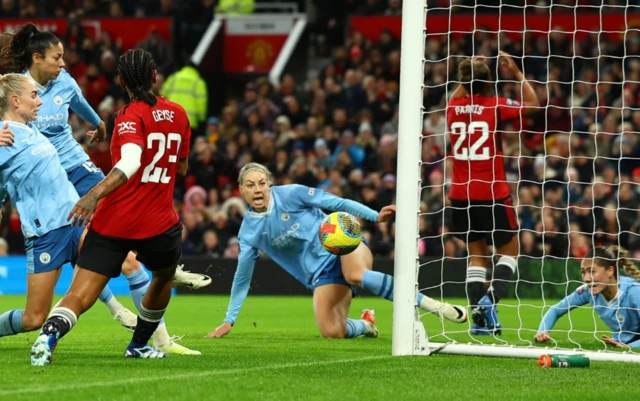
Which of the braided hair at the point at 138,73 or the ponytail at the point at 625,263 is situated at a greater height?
the braided hair at the point at 138,73

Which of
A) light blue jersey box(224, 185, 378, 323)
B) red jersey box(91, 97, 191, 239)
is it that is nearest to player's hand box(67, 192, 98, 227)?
red jersey box(91, 97, 191, 239)

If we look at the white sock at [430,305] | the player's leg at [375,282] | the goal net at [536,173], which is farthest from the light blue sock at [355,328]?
the white sock at [430,305]

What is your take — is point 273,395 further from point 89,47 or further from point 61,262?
point 89,47

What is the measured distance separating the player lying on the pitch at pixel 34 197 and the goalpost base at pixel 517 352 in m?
2.47

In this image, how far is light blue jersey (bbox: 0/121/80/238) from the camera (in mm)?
6895

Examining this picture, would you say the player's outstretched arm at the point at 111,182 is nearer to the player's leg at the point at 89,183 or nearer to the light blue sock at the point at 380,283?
the player's leg at the point at 89,183

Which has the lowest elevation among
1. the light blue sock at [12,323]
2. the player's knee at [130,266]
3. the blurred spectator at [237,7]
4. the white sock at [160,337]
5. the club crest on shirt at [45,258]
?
the white sock at [160,337]

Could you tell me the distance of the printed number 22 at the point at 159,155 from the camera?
6.36 m

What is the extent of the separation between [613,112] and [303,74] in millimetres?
7831

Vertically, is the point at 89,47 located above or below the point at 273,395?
above

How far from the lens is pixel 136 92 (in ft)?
21.0

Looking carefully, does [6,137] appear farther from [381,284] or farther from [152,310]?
[381,284]

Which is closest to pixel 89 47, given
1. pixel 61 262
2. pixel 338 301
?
pixel 338 301

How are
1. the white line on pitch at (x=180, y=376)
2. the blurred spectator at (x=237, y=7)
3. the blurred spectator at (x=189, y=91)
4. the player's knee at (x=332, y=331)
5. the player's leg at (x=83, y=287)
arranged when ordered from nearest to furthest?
the white line on pitch at (x=180, y=376) → the player's leg at (x=83, y=287) → the player's knee at (x=332, y=331) → the blurred spectator at (x=189, y=91) → the blurred spectator at (x=237, y=7)
